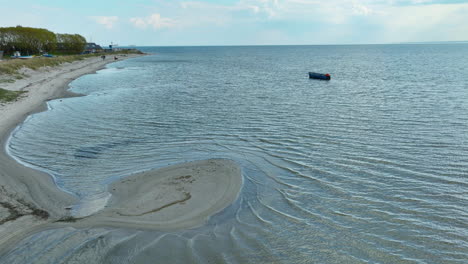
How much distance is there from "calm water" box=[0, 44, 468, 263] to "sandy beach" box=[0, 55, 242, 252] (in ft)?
2.25

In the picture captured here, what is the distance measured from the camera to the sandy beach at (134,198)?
41.7ft

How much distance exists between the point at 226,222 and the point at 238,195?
2543 mm

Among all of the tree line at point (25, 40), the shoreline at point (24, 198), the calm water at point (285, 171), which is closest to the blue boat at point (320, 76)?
the calm water at point (285, 171)

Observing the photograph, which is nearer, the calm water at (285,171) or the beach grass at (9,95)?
the calm water at (285,171)

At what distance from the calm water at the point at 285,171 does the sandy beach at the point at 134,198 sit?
0.68 m

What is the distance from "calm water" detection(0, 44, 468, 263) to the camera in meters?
11.1

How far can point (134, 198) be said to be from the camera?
14.8 m

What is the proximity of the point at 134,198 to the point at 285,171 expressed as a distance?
8.41 m

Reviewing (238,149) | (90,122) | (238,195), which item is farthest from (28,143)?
(238,195)

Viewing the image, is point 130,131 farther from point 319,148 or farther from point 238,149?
point 319,148

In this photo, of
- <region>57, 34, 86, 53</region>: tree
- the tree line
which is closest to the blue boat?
the tree line

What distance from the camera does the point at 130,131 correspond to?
2714 cm

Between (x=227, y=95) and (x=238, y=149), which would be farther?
(x=227, y=95)

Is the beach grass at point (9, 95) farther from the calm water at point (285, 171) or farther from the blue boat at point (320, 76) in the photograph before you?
the blue boat at point (320, 76)
